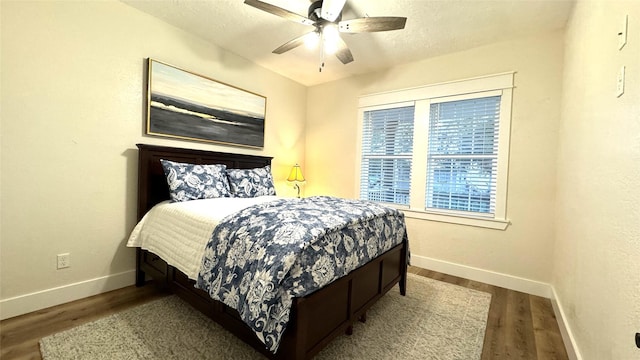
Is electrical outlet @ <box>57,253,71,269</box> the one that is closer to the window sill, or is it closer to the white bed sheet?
the white bed sheet

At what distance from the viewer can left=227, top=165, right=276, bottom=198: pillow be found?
2.79 m

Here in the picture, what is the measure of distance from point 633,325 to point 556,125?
2.15m

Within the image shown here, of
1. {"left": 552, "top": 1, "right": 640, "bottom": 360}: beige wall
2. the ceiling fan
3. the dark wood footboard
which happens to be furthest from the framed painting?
{"left": 552, "top": 1, "right": 640, "bottom": 360}: beige wall

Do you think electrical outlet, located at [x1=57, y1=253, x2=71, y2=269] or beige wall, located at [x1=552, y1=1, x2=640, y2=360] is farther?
electrical outlet, located at [x1=57, y1=253, x2=71, y2=269]

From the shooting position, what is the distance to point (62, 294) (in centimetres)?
211

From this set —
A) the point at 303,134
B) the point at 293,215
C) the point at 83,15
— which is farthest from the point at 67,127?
the point at 303,134

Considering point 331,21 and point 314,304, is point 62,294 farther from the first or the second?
point 331,21

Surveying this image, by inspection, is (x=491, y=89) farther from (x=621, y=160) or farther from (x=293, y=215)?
(x=293, y=215)

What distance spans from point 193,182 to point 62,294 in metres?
1.31

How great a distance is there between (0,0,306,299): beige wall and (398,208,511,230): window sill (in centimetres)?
291

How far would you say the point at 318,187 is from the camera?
4203 millimetres

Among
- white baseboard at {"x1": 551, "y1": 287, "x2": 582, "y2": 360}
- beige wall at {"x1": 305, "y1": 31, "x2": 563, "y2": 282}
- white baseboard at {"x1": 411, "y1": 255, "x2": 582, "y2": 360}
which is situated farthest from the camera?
beige wall at {"x1": 305, "y1": 31, "x2": 563, "y2": 282}

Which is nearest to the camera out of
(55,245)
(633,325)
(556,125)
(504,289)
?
(633,325)

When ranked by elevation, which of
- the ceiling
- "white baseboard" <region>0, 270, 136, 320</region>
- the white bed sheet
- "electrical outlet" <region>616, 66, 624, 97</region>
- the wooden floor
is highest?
the ceiling
